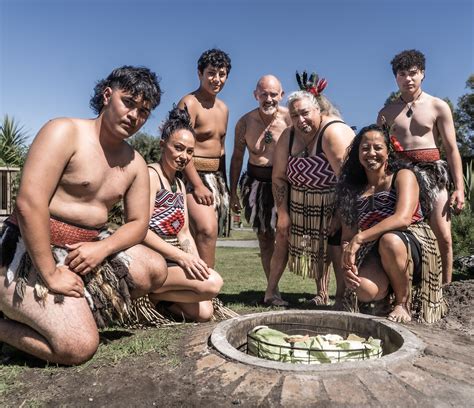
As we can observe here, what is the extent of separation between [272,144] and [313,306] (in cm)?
148

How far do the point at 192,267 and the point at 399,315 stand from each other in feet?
4.45

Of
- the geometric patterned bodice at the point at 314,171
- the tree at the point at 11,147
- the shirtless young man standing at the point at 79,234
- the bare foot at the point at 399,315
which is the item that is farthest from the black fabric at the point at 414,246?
the tree at the point at 11,147

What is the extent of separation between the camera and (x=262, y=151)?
4.86 m

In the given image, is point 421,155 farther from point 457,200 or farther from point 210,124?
point 210,124

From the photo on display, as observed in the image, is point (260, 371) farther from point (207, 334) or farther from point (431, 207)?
point (431, 207)

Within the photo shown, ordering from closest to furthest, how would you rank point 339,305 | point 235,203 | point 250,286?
point 339,305 → point 235,203 → point 250,286

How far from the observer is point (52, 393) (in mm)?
2395

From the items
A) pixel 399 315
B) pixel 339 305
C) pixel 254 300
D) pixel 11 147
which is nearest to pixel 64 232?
pixel 399 315

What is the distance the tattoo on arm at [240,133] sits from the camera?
16.4ft

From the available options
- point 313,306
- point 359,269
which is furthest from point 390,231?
point 313,306

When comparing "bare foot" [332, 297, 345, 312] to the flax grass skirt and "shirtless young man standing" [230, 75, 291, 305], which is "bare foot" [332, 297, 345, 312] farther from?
"shirtless young man standing" [230, 75, 291, 305]

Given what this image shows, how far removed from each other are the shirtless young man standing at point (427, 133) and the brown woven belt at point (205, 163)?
1.49m

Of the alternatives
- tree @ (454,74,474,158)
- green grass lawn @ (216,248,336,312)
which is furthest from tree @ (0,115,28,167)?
tree @ (454,74,474,158)

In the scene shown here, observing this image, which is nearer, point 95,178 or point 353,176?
point 95,178
